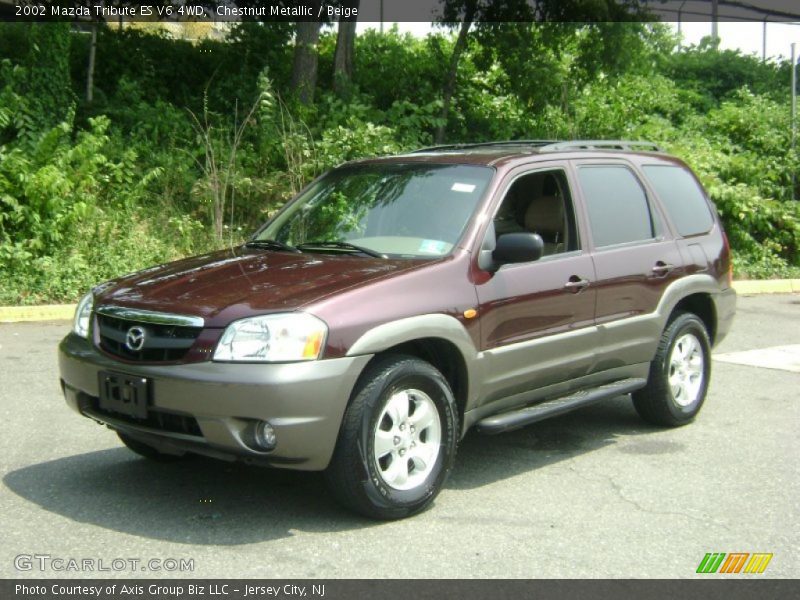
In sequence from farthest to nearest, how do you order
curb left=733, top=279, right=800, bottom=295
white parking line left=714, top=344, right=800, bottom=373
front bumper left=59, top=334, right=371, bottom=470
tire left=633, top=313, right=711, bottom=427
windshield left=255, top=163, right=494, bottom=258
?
curb left=733, top=279, right=800, bottom=295
white parking line left=714, top=344, right=800, bottom=373
tire left=633, top=313, right=711, bottom=427
windshield left=255, top=163, right=494, bottom=258
front bumper left=59, top=334, right=371, bottom=470

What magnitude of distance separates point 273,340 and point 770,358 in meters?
6.38

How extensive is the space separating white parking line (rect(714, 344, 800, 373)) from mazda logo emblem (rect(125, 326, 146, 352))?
6.12 m

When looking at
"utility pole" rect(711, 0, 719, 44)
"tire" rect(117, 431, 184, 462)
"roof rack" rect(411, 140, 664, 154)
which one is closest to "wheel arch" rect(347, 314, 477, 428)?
"tire" rect(117, 431, 184, 462)

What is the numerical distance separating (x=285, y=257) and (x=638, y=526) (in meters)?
2.23

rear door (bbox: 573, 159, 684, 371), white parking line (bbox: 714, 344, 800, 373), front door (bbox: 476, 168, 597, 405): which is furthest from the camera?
white parking line (bbox: 714, 344, 800, 373)

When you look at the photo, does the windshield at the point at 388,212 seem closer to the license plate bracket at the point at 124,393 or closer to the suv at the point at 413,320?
the suv at the point at 413,320

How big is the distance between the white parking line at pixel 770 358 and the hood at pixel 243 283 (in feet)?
16.7

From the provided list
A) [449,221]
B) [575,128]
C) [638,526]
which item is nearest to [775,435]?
[638,526]

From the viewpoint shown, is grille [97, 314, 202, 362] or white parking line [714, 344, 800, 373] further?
white parking line [714, 344, 800, 373]

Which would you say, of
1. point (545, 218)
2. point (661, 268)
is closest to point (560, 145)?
point (545, 218)

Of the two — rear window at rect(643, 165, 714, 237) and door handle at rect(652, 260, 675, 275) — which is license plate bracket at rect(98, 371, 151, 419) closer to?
door handle at rect(652, 260, 675, 275)

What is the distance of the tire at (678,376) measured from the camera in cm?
666

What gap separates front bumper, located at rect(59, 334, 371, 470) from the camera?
4445mm

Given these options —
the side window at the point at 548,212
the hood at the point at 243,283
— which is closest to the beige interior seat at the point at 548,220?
the side window at the point at 548,212
